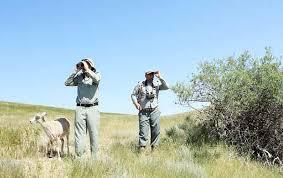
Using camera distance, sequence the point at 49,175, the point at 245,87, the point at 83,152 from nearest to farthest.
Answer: the point at 49,175 → the point at 83,152 → the point at 245,87

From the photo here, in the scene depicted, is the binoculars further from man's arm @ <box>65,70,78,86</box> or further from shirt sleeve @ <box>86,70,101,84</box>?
shirt sleeve @ <box>86,70,101,84</box>

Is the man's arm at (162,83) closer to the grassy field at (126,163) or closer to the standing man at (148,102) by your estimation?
the standing man at (148,102)

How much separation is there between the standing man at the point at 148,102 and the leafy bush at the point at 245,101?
244cm

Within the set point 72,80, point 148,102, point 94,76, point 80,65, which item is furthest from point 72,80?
point 148,102

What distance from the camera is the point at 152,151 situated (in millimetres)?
13992

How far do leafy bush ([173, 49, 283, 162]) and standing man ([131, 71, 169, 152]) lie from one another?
2.44m

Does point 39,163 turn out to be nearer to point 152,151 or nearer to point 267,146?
point 152,151

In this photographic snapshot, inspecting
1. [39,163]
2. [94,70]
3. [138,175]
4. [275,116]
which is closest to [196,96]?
[275,116]

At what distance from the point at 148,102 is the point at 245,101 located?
3.49 metres

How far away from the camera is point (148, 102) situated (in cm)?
1398

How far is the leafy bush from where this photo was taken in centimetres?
1564

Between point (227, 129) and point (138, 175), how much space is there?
7268 mm

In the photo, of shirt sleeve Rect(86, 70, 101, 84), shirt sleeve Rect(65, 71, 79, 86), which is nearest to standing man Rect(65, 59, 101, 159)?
shirt sleeve Rect(86, 70, 101, 84)

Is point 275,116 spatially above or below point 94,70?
below
